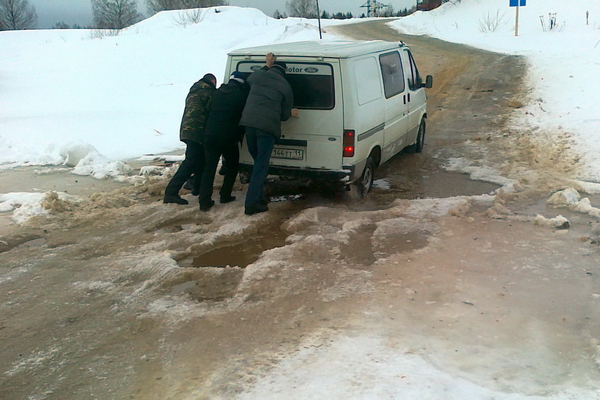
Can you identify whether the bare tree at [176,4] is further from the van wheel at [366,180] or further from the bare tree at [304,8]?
the van wheel at [366,180]

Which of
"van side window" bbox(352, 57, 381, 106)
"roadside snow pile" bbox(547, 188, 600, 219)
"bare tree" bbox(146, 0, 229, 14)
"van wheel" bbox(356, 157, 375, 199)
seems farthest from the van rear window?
"bare tree" bbox(146, 0, 229, 14)

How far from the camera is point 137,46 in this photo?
21.6 metres

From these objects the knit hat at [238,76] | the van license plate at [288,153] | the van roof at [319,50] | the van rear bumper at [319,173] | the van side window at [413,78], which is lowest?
the van rear bumper at [319,173]

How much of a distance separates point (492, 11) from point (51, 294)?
33157mm

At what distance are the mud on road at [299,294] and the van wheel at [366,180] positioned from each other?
0.19 m

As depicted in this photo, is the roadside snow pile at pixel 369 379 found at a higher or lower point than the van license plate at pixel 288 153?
lower

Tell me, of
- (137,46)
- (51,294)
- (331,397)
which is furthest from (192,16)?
(331,397)

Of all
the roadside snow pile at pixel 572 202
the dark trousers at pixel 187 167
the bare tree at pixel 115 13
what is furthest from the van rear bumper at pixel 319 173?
the bare tree at pixel 115 13

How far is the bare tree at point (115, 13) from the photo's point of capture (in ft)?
232

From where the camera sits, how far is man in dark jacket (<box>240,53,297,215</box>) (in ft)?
20.4

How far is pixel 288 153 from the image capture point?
6.68m

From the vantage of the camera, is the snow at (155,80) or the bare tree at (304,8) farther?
the bare tree at (304,8)

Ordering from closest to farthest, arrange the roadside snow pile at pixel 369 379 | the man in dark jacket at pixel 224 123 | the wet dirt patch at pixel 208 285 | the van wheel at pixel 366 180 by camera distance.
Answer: the roadside snow pile at pixel 369 379 → the wet dirt patch at pixel 208 285 → the man in dark jacket at pixel 224 123 → the van wheel at pixel 366 180

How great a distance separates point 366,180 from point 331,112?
1308 mm
